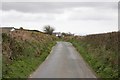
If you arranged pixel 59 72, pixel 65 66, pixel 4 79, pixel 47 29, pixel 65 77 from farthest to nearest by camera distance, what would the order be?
pixel 47 29, pixel 65 66, pixel 59 72, pixel 65 77, pixel 4 79

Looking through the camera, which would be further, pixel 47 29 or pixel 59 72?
pixel 47 29

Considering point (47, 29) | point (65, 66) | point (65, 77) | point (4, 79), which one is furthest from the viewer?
point (47, 29)

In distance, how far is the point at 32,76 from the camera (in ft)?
71.2

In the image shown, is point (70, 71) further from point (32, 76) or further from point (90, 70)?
point (32, 76)

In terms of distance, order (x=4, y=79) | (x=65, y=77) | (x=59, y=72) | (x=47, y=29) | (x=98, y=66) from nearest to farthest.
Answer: (x=4, y=79) < (x=65, y=77) < (x=59, y=72) < (x=98, y=66) < (x=47, y=29)

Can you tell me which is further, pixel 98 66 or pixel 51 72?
pixel 98 66

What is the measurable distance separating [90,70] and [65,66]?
292 centimetres

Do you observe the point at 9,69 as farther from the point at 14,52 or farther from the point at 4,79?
the point at 14,52

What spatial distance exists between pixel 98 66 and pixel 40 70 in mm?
4221

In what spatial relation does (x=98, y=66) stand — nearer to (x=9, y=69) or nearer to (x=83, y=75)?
(x=83, y=75)

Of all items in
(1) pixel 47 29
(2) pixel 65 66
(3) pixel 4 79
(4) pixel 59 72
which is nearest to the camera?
(3) pixel 4 79

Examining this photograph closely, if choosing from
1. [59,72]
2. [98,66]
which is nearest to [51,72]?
[59,72]

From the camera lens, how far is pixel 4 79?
19453 millimetres

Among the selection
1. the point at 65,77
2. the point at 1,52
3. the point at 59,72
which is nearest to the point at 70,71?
the point at 59,72
